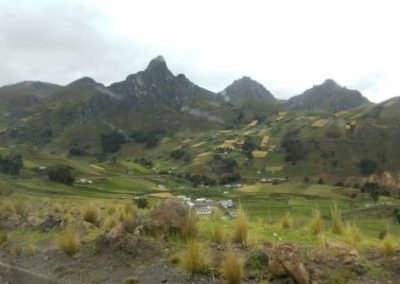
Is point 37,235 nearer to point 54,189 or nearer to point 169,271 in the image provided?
point 169,271

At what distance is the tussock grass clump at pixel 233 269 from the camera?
12.9 m

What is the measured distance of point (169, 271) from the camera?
14.8m

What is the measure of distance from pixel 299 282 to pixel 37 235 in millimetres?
14308

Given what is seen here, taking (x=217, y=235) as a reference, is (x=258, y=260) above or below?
below

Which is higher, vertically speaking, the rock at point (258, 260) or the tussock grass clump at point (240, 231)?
the tussock grass clump at point (240, 231)

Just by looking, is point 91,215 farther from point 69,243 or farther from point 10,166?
point 10,166

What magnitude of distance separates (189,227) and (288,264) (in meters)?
5.18

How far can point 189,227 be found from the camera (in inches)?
670

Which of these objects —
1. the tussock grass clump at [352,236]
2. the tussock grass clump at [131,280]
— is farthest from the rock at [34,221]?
the tussock grass clump at [352,236]

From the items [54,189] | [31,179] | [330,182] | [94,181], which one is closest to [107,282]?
[54,189]

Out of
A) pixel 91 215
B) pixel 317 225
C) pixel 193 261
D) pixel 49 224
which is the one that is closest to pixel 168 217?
pixel 193 261

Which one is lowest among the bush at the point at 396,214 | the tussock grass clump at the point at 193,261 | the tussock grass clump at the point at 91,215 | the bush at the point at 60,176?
the bush at the point at 396,214

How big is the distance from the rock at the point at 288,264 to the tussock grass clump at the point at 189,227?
4.19 m

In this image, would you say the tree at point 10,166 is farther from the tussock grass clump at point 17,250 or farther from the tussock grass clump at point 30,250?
the tussock grass clump at point 30,250
